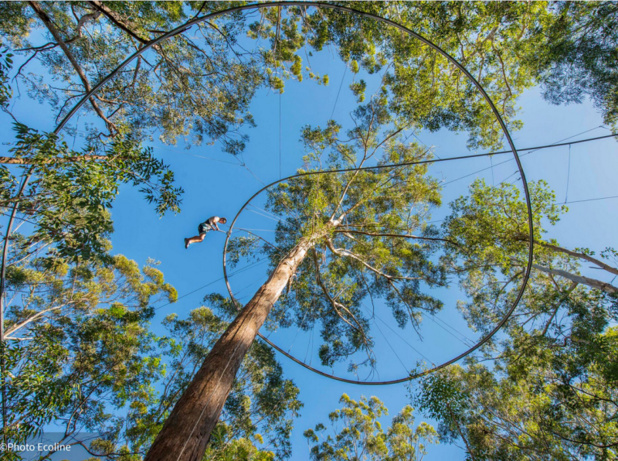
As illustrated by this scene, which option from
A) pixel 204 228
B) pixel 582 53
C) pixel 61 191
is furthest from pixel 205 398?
pixel 582 53

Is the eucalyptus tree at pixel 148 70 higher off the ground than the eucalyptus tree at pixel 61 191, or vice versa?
the eucalyptus tree at pixel 148 70

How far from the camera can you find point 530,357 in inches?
288

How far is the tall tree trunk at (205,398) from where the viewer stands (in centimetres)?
191

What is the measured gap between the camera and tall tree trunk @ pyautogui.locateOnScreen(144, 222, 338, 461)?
1911 millimetres

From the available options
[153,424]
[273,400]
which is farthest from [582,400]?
[153,424]

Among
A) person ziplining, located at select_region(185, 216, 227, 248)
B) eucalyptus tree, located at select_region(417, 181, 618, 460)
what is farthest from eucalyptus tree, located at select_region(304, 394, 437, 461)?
person ziplining, located at select_region(185, 216, 227, 248)

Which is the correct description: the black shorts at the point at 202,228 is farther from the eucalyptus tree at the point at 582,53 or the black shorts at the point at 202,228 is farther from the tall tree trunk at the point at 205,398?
the eucalyptus tree at the point at 582,53

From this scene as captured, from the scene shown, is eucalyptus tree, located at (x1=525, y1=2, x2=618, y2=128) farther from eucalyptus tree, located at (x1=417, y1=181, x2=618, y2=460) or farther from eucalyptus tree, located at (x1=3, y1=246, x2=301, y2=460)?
eucalyptus tree, located at (x1=3, y1=246, x2=301, y2=460)

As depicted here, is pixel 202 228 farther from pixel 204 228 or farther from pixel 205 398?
pixel 205 398

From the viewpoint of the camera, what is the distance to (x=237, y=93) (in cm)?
783

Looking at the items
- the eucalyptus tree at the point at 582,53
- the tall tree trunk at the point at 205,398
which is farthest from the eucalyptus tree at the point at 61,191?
the eucalyptus tree at the point at 582,53

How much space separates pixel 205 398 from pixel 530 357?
8.97 meters

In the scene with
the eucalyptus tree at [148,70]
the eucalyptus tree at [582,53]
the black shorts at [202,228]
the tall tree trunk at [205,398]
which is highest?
the eucalyptus tree at [582,53]

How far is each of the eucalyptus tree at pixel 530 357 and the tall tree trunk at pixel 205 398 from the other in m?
4.82
